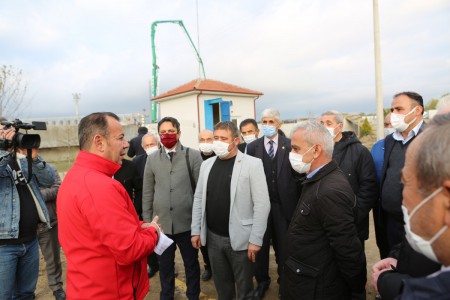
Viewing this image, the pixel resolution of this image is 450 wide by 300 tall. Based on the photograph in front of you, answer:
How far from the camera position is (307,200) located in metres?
2.10

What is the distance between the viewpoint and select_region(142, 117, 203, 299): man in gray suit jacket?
3365 mm

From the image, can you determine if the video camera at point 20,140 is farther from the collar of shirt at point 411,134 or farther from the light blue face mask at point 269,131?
the collar of shirt at point 411,134

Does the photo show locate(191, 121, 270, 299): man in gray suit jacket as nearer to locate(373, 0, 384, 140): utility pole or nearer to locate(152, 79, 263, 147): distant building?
locate(373, 0, 384, 140): utility pole

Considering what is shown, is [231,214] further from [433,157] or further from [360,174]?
[433,157]

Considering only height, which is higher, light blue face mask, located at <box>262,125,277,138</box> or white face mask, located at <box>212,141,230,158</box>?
light blue face mask, located at <box>262,125,277,138</box>

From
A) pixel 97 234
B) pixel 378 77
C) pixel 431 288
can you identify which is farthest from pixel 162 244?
pixel 378 77

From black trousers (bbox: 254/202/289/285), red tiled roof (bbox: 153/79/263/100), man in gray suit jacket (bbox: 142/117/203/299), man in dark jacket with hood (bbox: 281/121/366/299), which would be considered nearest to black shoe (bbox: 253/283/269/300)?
black trousers (bbox: 254/202/289/285)

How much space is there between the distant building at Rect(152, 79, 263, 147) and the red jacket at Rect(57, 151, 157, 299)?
13.8 metres

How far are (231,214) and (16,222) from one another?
201 cm

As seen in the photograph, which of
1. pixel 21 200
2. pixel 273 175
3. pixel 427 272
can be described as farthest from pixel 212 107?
pixel 427 272

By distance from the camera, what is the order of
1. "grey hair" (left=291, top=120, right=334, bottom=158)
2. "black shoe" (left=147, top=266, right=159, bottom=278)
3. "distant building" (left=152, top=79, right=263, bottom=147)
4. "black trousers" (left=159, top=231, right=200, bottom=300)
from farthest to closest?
1. "distant building" (left=152, top=79, right=263, bottom=147)
2. "black shoe" (left=147, top=266, right=159, bottom=278)
3. "black trousers" (left=159, top=231, right=200, bottom=300)
4. "grey hair" (left=291, top=120, right=334, bottom=158)

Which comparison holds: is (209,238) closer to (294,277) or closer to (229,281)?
(229,281)

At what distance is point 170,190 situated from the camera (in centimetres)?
343

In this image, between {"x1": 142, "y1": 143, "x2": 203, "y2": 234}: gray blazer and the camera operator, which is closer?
the camera operator
